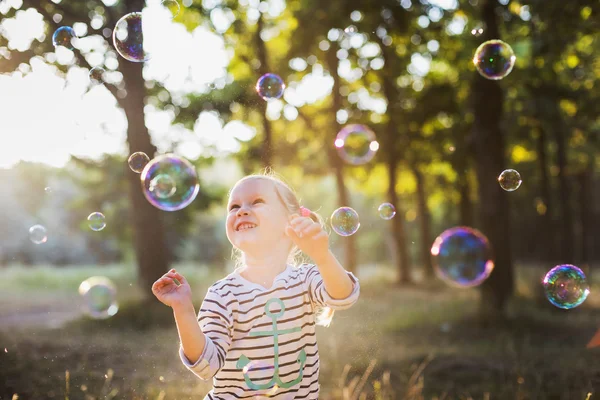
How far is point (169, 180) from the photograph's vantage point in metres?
4.44

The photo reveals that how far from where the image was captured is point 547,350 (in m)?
7.76

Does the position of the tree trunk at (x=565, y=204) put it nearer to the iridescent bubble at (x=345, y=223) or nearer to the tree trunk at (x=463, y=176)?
the tree trunk at (x=463, y=176)

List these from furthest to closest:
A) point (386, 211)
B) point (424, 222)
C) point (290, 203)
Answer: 1. point (424, 222)
2. point (386, 211)
3. point (290, 203)

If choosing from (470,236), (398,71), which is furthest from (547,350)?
(398,71)

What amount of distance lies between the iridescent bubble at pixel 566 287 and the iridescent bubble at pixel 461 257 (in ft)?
2.70

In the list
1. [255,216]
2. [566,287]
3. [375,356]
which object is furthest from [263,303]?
[375,356]

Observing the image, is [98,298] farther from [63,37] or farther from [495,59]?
[495,59]

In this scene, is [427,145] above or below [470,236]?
above

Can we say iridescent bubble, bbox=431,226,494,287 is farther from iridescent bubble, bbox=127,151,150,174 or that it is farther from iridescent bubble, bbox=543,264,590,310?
iridescent bubble, bbox=127,151,150,174

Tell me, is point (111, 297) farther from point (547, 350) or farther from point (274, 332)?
point (547, 350)

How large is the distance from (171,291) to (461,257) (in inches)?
151

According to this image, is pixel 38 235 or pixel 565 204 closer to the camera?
pixel 38 235

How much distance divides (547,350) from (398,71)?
34.6ft

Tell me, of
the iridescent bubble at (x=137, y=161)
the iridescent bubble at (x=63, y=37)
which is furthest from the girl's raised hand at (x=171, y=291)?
the iridescent bubble at (x=63, y=37)
